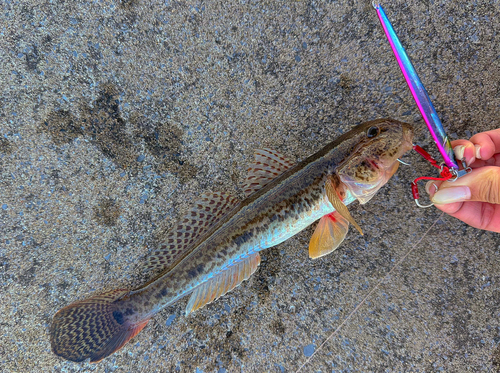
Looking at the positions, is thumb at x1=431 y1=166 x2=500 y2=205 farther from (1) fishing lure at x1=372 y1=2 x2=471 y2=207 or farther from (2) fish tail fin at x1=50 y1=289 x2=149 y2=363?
(2) fish tail fin at x1=50 y1=289 x2=149 y2=363

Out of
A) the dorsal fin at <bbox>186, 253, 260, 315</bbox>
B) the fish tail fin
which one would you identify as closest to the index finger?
the dorsal fin at <bbox>186, 253, 260, 315</bbox>

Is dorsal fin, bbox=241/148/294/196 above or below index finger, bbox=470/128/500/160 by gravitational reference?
above

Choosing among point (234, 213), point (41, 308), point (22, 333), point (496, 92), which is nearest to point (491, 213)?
point (496, 92)

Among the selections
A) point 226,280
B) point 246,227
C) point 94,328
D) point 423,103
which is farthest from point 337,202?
point 94,328

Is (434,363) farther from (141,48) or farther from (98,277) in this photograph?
(141,48)

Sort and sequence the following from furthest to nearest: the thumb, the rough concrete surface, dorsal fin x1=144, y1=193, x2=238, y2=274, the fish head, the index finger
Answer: the rough concrete surface
dorsal fin x1=144, y1=193, x2=238, y2=274
the index finger
the fish head
the thumb

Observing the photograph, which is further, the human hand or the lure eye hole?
the lure eye hole

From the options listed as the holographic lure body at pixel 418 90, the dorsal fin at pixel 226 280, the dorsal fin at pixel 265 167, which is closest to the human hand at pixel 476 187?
the holographic lure body at pixel 418 90
